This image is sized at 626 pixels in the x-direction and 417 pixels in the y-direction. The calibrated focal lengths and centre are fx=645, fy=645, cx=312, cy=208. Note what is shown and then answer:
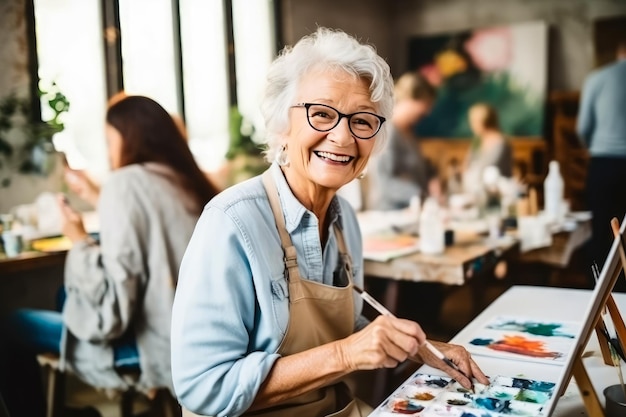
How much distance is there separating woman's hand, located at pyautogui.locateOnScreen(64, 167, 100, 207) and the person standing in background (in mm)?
3081

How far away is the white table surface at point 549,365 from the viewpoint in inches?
55.6

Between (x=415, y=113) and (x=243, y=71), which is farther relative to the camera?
(x=415, y=113)

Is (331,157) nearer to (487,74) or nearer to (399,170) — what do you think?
(399,170)

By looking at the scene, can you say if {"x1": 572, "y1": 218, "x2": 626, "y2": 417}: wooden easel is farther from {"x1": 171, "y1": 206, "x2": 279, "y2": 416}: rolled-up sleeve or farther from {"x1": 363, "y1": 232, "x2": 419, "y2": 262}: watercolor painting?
{"x1": 363, "y1": 232, "x2": 419, "y2": 262}: watercolor painting

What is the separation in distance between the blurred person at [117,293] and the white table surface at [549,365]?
1311mm

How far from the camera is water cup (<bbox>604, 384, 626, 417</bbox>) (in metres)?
1.25

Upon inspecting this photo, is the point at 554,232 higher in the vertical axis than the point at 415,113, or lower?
lower

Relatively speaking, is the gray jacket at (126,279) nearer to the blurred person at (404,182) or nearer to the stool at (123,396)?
the stool at (123,396)

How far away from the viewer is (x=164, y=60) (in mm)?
3297

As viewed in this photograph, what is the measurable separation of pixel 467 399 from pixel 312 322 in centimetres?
39

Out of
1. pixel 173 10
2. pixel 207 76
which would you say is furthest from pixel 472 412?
pixel 207 76

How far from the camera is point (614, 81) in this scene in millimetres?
4406

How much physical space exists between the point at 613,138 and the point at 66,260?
3.55 meters

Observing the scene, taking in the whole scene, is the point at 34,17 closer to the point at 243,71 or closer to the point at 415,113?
the point at 243,71
